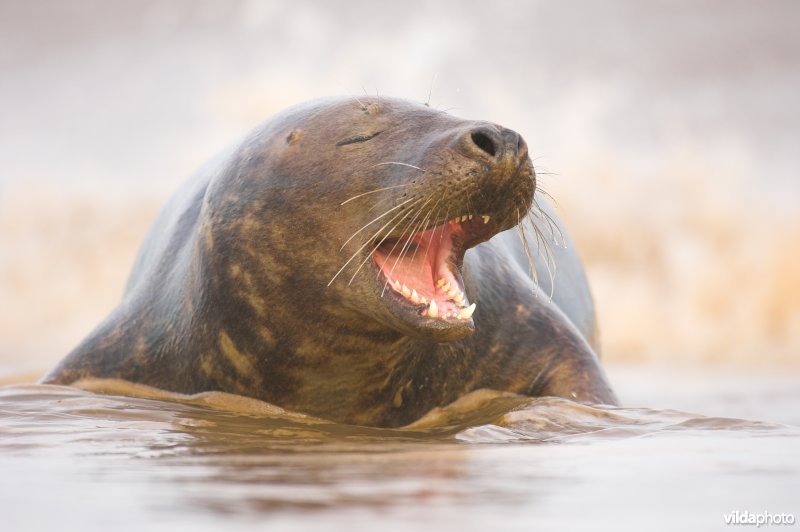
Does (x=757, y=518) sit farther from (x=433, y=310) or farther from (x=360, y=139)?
(x=360, y=139)

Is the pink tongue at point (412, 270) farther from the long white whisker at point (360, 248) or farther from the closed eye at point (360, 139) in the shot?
the closed eye at point (360, 139)

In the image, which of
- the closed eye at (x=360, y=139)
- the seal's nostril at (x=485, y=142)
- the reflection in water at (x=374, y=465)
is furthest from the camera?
the closed eye at (x=360, y=139)

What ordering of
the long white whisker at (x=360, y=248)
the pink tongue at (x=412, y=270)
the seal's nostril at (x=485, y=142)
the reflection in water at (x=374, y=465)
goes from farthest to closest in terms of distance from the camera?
the pink tongue at (x=412, y=270)
the long white whisker at (x=360, y=248)
the seal's nostril at (x=485, y=142)
the reflection in water at (x=374, y=465)

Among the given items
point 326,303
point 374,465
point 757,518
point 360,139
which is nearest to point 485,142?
point 360,139

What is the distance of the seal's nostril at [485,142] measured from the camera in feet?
17.1

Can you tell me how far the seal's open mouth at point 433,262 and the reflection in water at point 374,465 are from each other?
1.55 feet

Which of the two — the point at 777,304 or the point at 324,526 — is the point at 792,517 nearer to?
the point at 324,526

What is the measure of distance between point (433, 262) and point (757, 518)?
8.11 feet

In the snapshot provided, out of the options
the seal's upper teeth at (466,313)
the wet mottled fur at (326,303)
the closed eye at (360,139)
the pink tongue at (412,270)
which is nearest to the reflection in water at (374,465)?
the wet mottled fur at (326,303)

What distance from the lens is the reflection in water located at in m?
3.25

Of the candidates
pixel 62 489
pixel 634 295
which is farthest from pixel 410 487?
pixel 634 295

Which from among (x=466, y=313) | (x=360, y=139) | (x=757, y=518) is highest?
(x=360, y=139)

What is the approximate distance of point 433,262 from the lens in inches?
221

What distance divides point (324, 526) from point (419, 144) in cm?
274
